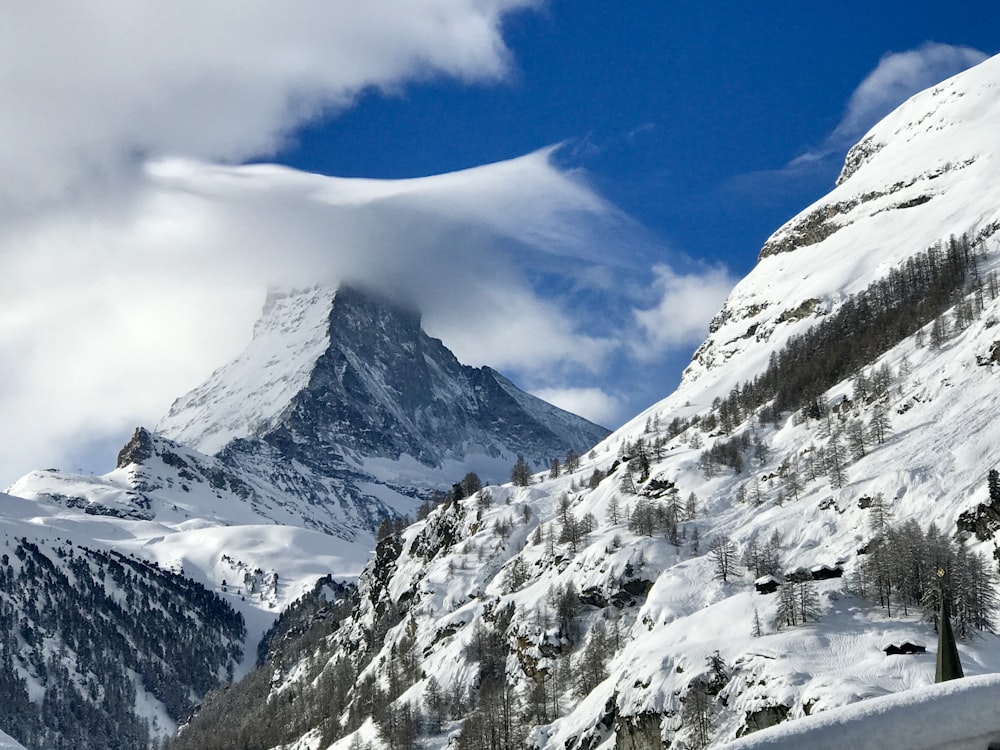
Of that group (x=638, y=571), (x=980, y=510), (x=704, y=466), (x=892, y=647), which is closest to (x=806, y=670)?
(x=892, y=647)

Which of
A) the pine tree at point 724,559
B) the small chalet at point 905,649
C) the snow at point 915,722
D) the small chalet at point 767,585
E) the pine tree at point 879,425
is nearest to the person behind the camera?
the snow at point 915,722

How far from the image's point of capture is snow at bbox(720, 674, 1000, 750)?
1116cm

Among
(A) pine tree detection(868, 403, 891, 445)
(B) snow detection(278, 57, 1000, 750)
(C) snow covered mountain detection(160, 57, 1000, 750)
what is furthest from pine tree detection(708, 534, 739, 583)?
(A) pine tree detection(868, 403, 891, 445)

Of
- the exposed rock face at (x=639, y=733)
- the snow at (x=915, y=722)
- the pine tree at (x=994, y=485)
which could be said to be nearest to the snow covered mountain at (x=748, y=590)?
the exposed rock face at (x=639, y=733)

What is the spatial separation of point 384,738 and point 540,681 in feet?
89.6

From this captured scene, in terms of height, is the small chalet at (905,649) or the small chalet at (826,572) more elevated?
the small chalet at (826,572)

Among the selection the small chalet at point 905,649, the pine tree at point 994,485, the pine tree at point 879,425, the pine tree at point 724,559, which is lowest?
the small chalet at point 905,649

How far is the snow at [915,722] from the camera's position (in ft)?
36.6

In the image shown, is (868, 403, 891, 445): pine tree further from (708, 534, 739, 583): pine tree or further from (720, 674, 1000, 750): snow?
(720, 674, 1000, 750): snow

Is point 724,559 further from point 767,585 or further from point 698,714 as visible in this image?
point 698,714

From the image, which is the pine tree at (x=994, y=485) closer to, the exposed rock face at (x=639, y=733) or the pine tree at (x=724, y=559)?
the pine tree at (x=724, y=559)

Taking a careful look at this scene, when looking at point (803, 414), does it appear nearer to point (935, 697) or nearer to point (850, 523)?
point (850, 523)

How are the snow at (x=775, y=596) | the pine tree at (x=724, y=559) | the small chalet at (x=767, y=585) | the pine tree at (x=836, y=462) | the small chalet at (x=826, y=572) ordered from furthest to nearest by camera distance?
the pine tree at (x=836, y=462) → the pine tree at (x=724, y=559) → the small chalet at (x=826, y=572) → the small chalet at (x=767, y=585) → the snow at (x=775, y=596)

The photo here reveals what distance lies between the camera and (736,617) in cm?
11544
